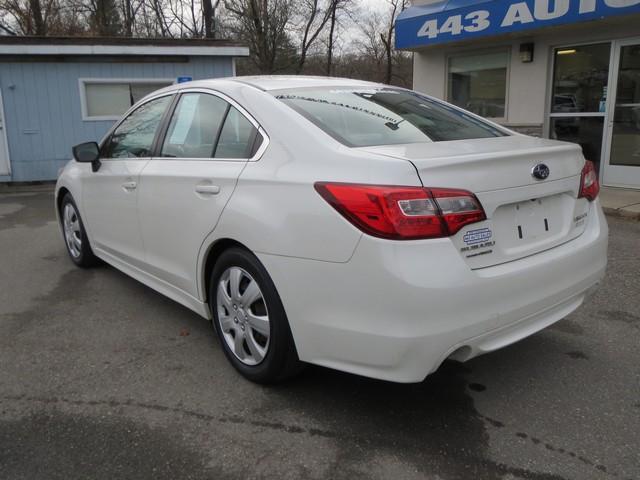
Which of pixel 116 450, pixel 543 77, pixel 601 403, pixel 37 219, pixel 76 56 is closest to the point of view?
pixel 116 450

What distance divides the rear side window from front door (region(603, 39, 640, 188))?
740 centimetres

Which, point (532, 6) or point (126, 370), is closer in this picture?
point (126, 370)

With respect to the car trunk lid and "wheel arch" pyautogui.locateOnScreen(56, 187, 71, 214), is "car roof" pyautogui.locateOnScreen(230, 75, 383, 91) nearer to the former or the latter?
the car trunk lid

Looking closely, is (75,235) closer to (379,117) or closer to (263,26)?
(379,117)

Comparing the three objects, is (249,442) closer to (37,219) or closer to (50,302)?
(50,302)

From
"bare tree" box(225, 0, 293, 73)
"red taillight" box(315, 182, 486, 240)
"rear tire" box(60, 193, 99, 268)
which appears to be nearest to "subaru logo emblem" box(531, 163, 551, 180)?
"red taillight" box(315, 182, 486, 240)

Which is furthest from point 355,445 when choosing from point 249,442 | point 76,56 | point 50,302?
point 76,56

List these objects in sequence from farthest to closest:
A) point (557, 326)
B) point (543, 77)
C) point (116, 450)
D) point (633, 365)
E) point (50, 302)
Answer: point (543, 77), point (50, 302), point (557, 326), point (633, 365), point (116, 450)

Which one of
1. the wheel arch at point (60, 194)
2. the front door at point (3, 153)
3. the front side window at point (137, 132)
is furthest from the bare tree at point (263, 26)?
the front side window at point (137, 132)

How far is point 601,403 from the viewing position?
2.76m

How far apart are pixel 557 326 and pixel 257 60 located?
3093 cm

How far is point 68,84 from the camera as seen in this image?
11477 millimetres

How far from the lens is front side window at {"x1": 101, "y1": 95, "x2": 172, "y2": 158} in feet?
12.8

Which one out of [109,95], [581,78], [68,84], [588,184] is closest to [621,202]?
[581,78]
